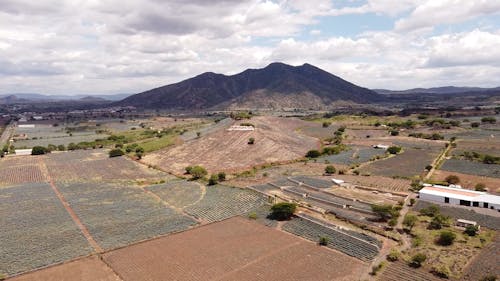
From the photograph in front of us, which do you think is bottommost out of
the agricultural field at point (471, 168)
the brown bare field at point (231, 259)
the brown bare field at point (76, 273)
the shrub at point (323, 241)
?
the brown bare field at point (231, 259)

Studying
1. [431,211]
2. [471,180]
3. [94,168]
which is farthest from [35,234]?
[471,180]

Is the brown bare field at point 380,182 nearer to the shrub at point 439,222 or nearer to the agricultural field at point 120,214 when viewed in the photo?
the shrub at point 439,222

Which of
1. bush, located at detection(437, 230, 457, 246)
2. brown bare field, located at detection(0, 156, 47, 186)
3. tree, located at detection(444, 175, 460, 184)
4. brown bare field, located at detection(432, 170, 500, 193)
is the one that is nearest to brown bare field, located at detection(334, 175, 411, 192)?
tree, located at detection(444, 175, 460, 184)

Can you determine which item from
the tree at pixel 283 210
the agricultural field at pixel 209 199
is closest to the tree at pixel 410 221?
the tree at pixel 283 210

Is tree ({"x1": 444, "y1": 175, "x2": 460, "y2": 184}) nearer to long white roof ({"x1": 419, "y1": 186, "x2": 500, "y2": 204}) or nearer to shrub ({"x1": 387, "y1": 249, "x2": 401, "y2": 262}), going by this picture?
long white roof ({"x1": 419, "y1": 186, "x2": 500, "y2": 204})

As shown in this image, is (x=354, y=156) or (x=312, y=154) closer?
Result: (x=354, y=156)

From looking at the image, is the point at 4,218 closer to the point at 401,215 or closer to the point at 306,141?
the point at 401,215

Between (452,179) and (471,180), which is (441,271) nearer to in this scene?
(452,179)
